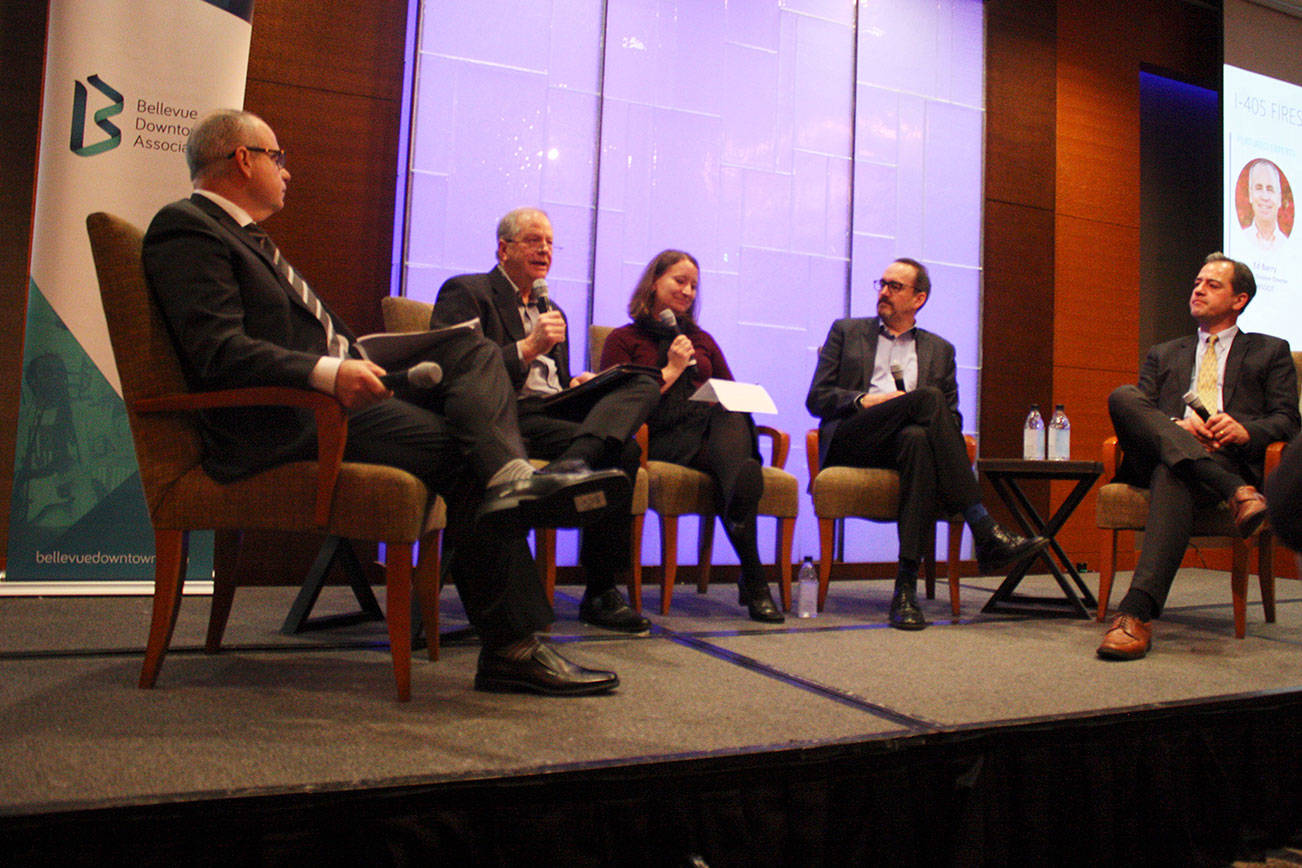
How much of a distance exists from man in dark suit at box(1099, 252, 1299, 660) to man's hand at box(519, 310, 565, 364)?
1690 mm

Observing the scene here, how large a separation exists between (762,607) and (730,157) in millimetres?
2239

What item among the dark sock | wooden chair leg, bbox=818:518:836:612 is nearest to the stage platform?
the dark sock

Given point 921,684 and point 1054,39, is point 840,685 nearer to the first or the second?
point 921,684

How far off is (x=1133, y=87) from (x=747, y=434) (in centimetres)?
395

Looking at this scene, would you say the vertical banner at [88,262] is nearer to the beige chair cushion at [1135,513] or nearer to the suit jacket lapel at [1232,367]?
the beige chair cushion at [1135,513]

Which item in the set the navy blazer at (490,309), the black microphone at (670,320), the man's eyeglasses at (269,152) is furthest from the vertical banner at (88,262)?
the black microphone at (670,320)

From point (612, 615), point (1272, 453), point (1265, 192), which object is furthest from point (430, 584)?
point (1265, 192)

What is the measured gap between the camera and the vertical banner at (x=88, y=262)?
286 centimetres

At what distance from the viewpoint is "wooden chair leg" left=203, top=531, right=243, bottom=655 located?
2.05 m

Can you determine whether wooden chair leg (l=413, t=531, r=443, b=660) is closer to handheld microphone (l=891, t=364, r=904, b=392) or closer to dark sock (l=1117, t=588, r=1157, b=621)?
handheld microphone (l=891, t=364, r=904, b=392)

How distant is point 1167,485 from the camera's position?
2570 millimetres

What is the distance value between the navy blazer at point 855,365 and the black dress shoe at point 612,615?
1.06m

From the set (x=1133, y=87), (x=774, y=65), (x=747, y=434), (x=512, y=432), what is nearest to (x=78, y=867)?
(x=512, y=432)

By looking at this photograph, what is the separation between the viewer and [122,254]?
171 centimetres
